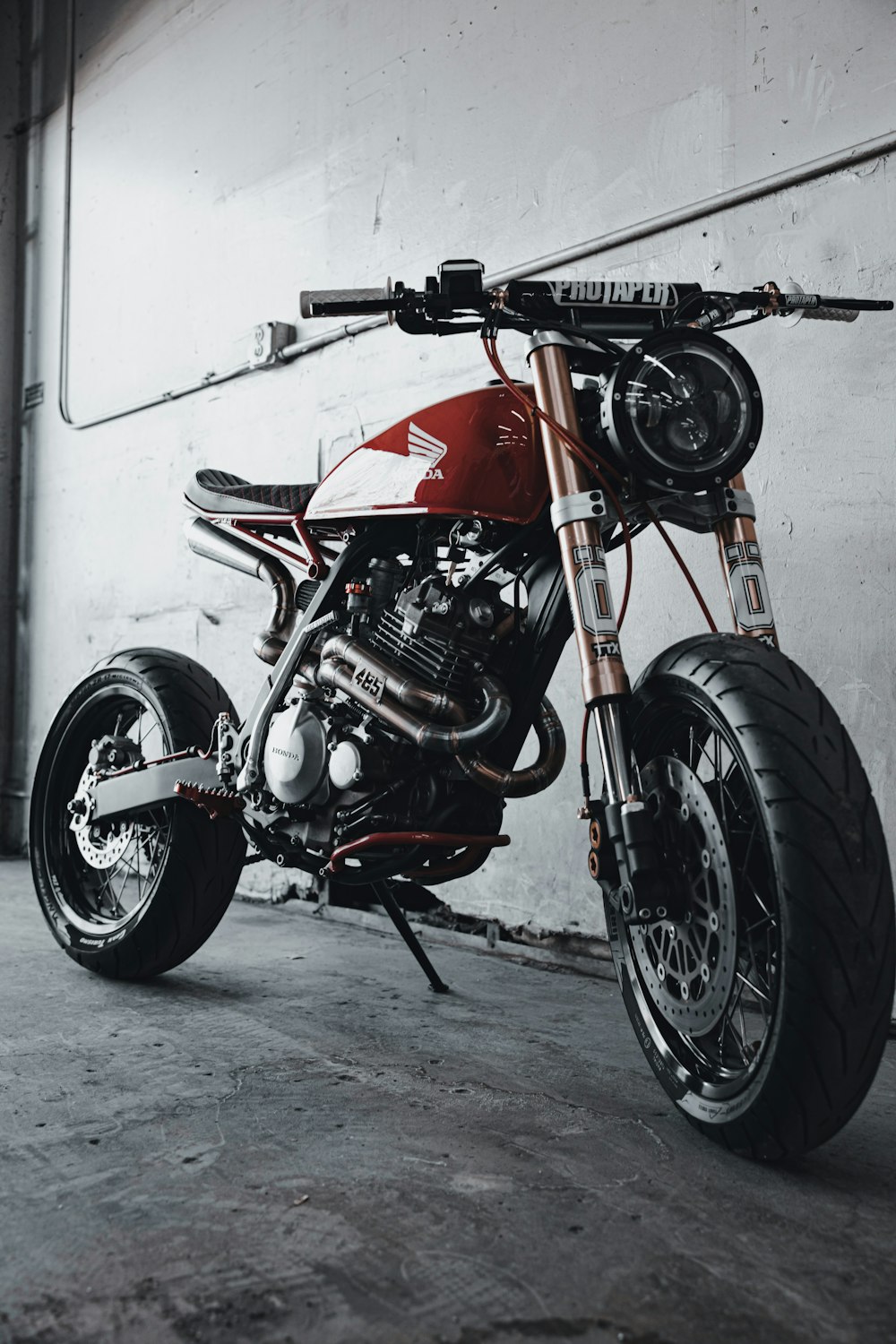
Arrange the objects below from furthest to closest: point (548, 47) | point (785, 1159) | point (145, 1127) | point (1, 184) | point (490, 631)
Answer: point (1, 184) → point (548, 47) → point (490, 631) → point (145, 1127) → point (785, 1159)

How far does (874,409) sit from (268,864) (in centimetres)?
225

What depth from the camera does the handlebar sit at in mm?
1723

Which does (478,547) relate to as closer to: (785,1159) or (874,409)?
(874,409)

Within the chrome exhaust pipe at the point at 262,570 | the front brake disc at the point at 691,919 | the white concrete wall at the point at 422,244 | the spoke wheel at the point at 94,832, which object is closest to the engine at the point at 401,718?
the chrome exhaust pipe at the point at 262,570

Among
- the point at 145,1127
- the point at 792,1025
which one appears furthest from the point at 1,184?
the point at 792,1025

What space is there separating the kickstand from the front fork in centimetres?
77

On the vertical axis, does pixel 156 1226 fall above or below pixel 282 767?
below

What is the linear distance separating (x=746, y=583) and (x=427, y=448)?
59 cm

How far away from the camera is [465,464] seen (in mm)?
A: 1840

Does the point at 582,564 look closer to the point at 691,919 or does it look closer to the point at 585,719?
the point at 585,719

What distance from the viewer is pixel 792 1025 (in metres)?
1.31

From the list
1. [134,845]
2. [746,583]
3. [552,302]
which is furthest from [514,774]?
[134,845]

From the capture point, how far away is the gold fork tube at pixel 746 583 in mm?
1652

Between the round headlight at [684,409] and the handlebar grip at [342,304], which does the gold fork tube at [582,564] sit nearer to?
the round headlight at [684,409]
